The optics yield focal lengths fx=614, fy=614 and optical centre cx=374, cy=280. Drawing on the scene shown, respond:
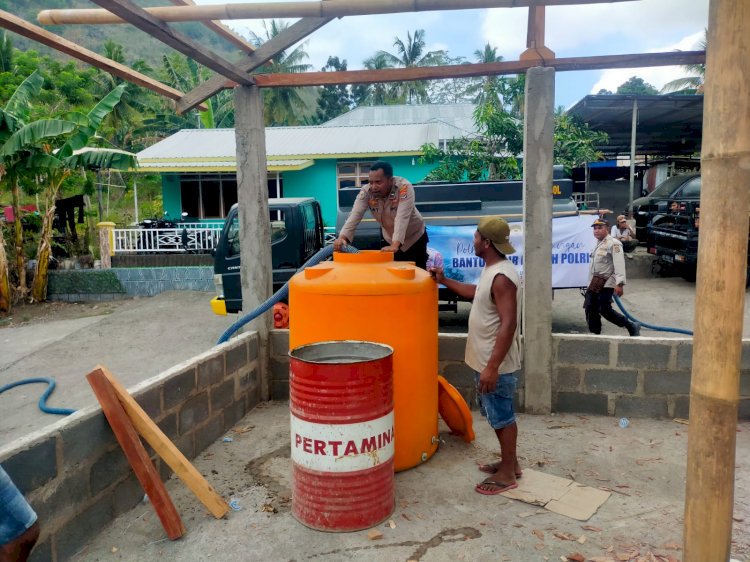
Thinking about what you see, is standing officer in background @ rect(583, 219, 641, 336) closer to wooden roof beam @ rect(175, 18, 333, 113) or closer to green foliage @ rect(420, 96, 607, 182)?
wooden roof beam @ rect(175, 18, 333, 113)

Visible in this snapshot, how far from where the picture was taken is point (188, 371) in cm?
450

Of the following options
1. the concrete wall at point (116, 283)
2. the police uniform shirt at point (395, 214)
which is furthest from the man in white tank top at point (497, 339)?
the concrete wall at point (116, 283)

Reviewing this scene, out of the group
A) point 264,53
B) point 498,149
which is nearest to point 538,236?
point 264,53

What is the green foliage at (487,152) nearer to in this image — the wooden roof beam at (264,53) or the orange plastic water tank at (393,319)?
the wooden roof beam at (264,53)

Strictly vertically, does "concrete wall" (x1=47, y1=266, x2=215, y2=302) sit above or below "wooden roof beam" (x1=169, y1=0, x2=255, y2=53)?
below

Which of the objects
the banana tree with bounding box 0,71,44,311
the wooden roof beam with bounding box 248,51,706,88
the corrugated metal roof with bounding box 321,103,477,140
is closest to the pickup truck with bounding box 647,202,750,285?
the wooden roof beam with bounding box 248,51,706,88

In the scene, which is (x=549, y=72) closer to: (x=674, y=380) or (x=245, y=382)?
(x=674, y=380)

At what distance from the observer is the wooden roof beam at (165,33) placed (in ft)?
11.7

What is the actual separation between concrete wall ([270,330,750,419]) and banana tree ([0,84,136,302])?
10.4 meters

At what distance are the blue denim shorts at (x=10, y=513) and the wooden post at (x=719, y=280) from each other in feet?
7.75

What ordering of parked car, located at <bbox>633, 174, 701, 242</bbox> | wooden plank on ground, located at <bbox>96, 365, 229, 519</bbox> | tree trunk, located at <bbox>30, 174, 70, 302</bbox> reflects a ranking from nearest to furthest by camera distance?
1. wooden plank on ground, located at <bbox>96, 365, 229, 519</bbox>
2. parked car, located at <bbox>633, 174, 701, 242</bbox>
3. tree trunk, located at <bbox>30, 174, 70, 302</bbox>

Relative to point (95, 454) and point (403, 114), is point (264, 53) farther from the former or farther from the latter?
point (403, 114)

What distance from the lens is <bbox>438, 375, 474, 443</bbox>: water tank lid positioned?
4734mm

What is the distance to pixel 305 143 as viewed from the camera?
20875 mm
